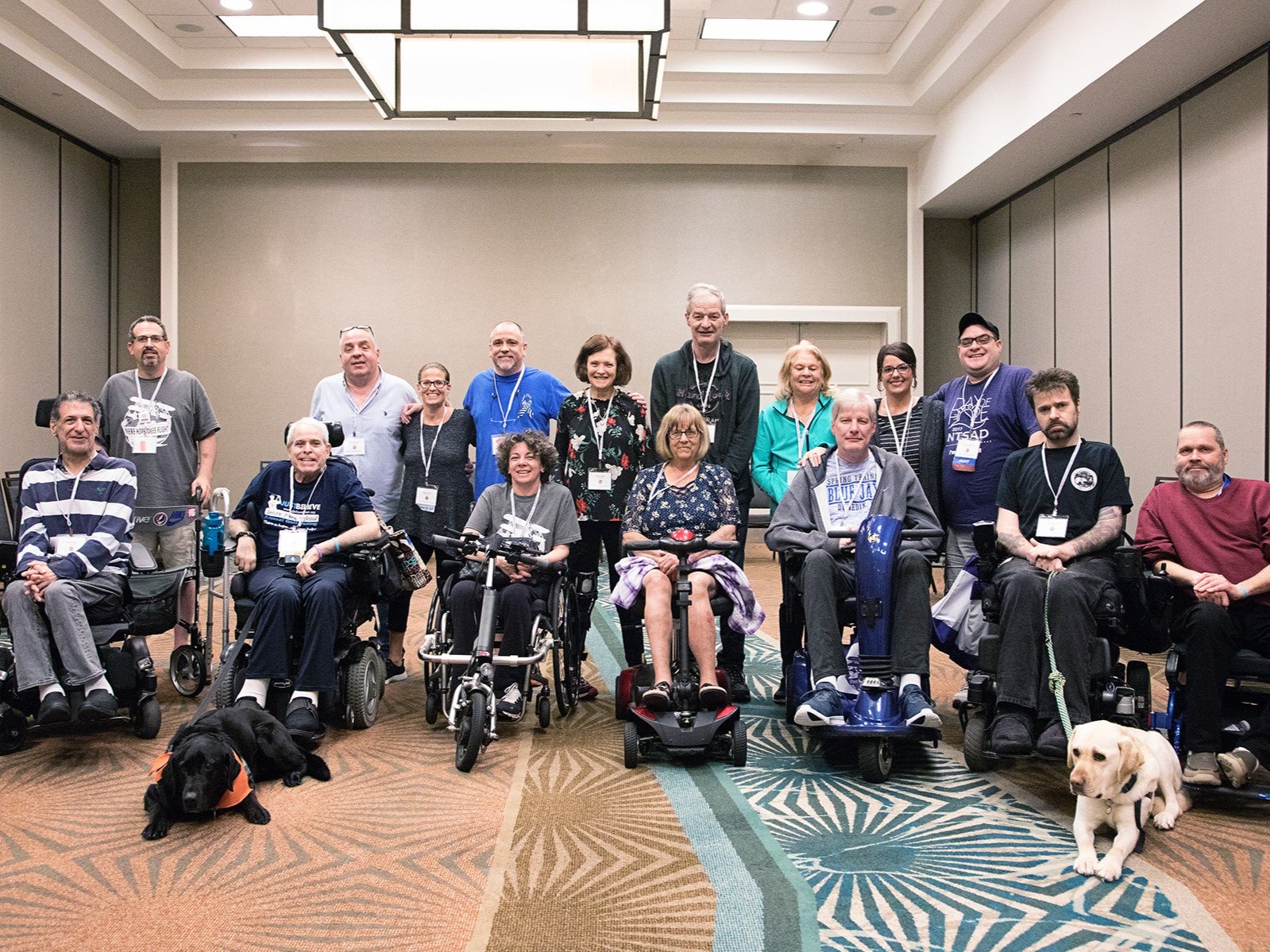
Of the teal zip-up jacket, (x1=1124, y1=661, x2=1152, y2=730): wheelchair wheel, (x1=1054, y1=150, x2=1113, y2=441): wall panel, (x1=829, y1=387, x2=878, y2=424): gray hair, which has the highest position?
(x1=1054, y1=150, x2=1113, y2=441): wall panel

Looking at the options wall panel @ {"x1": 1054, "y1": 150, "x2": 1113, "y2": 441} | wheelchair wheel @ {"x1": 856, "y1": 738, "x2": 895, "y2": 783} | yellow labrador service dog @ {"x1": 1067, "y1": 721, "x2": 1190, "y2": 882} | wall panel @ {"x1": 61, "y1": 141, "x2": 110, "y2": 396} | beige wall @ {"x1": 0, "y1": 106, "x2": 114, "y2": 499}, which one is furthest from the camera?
wall panel @ {"x1": 61, "y1": 141, "x2": 110, "y2": 396}

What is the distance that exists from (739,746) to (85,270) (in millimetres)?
8127

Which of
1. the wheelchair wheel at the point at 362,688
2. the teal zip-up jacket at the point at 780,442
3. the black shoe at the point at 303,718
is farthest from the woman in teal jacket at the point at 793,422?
the black shoe at the point at 303,718

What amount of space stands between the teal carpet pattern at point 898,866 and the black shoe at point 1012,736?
17cm

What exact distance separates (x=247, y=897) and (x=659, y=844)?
1.01 m

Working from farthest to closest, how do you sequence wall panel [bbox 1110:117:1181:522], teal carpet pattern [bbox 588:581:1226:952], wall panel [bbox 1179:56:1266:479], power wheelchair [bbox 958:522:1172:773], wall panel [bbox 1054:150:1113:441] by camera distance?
wall panel [bbox 1054:150:1113:441], wall panel [bbox 1110:117:1181:522], wall panel [bbox 1179:56:1266:479], power wheelchair [bbox 958:522:1172:773], teal carpet pattern [bbox 588:581:1226:952]

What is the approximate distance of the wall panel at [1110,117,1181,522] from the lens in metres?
6.16

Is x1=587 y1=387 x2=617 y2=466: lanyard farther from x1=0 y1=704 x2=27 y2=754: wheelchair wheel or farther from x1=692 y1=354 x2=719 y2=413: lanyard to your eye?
x1=0 y1=704 x2=27 y2=754: wheelchair wheel

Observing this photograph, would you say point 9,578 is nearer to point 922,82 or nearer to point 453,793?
point 453,793

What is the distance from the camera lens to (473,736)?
10.5ft

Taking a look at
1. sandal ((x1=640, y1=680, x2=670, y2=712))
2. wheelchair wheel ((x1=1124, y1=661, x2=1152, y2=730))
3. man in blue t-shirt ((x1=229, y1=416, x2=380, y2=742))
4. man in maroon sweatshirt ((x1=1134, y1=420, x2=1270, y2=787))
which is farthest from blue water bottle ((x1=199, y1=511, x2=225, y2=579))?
man in maroon sweatshirt ((x1=1134, y1=420, x2=1270, y2=787))

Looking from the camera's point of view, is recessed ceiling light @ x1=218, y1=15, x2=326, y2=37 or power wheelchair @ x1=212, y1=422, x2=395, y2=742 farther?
recessed ceiling light @ x1=218, y1=15, x2=326, y2=37

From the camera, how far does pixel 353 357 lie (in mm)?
4438

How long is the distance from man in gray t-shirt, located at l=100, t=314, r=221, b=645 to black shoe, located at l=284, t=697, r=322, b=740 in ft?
Result: 4.24
